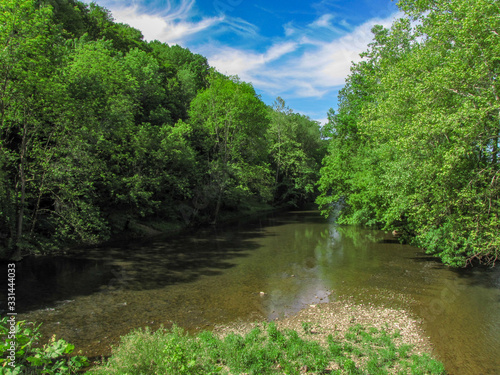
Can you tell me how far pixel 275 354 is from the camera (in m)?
9.11

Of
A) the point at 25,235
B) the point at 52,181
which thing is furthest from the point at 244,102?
the point at 25,235

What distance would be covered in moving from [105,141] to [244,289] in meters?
16.3

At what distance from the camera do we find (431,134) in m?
14.4

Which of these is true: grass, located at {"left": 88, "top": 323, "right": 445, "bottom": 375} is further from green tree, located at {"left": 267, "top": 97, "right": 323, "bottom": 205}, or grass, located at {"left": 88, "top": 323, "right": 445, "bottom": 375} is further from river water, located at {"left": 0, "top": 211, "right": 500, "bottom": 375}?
green tree, located at {"left": 267, "top": 97, "right": 323, "bottom": 205}

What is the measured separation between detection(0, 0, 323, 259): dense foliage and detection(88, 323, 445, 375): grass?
1360 centimetres

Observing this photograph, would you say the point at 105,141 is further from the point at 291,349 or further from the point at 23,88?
the point at 291,349

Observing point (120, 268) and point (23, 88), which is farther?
point (120, 268)

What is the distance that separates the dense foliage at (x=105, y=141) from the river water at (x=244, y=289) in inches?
155

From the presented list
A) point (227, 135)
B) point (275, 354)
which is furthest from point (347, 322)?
point (227, 135)

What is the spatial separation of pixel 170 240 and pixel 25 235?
37.8 feet

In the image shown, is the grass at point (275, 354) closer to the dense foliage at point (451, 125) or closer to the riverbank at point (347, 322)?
the riverbank at point (347, 322)

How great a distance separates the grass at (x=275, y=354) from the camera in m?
7.39

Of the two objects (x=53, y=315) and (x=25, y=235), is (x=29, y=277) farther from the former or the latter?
(x=53, y=315)

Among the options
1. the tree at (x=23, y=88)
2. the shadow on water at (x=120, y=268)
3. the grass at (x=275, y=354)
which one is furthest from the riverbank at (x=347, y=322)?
the tree at (x=23, y=88)
